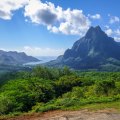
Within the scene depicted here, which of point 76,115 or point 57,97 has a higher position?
point 76,115

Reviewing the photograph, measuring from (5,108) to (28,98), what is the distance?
26255 mm

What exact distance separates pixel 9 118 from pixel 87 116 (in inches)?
287

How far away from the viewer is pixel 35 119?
2789 cm

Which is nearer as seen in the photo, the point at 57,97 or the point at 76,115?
the point at 76,115

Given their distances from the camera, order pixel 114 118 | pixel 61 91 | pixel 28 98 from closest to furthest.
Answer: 1. pixel 114 118
2. pixel 28 98
3. pixel 61 91

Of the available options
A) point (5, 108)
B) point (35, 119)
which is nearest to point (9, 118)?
point (35, 119)

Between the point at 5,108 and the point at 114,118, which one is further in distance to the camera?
the point at 5,108

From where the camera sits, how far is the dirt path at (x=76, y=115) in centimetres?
2723

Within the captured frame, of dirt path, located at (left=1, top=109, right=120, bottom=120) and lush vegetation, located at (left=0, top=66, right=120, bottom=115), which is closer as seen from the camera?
dirt path, located at (left=1, top=109, right=120, bottom=120)

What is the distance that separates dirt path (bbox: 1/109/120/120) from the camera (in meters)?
27.2

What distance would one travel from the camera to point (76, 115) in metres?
28.4

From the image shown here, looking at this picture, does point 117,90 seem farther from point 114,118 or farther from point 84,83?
point 84,83

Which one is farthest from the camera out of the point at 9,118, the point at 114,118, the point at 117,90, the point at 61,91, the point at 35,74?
the point at 35,74

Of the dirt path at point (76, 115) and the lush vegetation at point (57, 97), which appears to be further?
the lush vegetation at point (57, 97)
